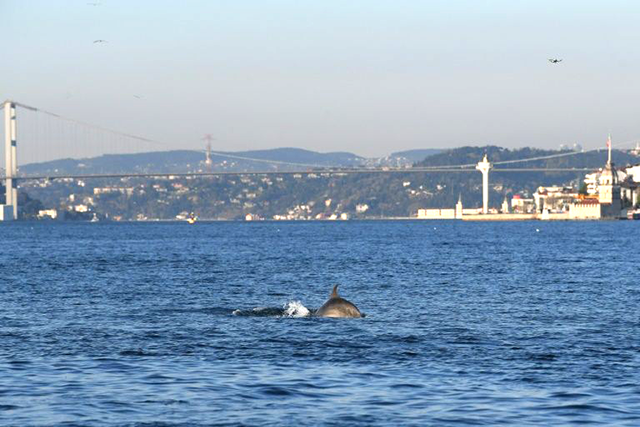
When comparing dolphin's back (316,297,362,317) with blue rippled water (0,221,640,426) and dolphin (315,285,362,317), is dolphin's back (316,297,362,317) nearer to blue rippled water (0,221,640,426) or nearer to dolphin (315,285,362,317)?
dolphin (315,285,362,317)

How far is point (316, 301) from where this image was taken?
39.0m

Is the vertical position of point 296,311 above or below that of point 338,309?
below

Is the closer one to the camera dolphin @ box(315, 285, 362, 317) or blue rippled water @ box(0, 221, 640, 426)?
Answer: blue rippled water @ box(0, 221, 640, 426)

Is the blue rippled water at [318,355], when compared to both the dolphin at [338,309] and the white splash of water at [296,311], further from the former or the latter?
the dolphin at [338,309]

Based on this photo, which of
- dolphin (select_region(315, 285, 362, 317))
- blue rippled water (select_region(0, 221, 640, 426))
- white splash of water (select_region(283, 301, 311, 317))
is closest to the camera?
blue rippled water (select_region(0, 221, 640, 426))

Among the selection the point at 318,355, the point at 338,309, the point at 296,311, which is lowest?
the point at 318,355

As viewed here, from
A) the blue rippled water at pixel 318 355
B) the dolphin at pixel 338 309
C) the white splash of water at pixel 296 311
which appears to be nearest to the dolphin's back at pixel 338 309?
the dolphin at pixel 338 309

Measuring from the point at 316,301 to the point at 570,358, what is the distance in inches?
635

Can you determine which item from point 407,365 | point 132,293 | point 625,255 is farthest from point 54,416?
point 625,255

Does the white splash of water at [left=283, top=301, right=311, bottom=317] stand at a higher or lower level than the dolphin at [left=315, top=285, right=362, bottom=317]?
lower

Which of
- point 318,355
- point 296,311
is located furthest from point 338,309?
point 318,355

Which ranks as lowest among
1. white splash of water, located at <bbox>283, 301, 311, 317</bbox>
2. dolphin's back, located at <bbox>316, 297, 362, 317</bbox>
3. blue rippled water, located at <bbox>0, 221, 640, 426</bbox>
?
blue rippled water, located at <bbox>0, 221, 640, 426</bbox>

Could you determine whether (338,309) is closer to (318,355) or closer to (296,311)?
(296,311)

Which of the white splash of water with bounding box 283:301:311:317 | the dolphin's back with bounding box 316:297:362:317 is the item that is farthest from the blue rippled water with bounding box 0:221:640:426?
the dolphin's back with bounding box 316:297:362:317
